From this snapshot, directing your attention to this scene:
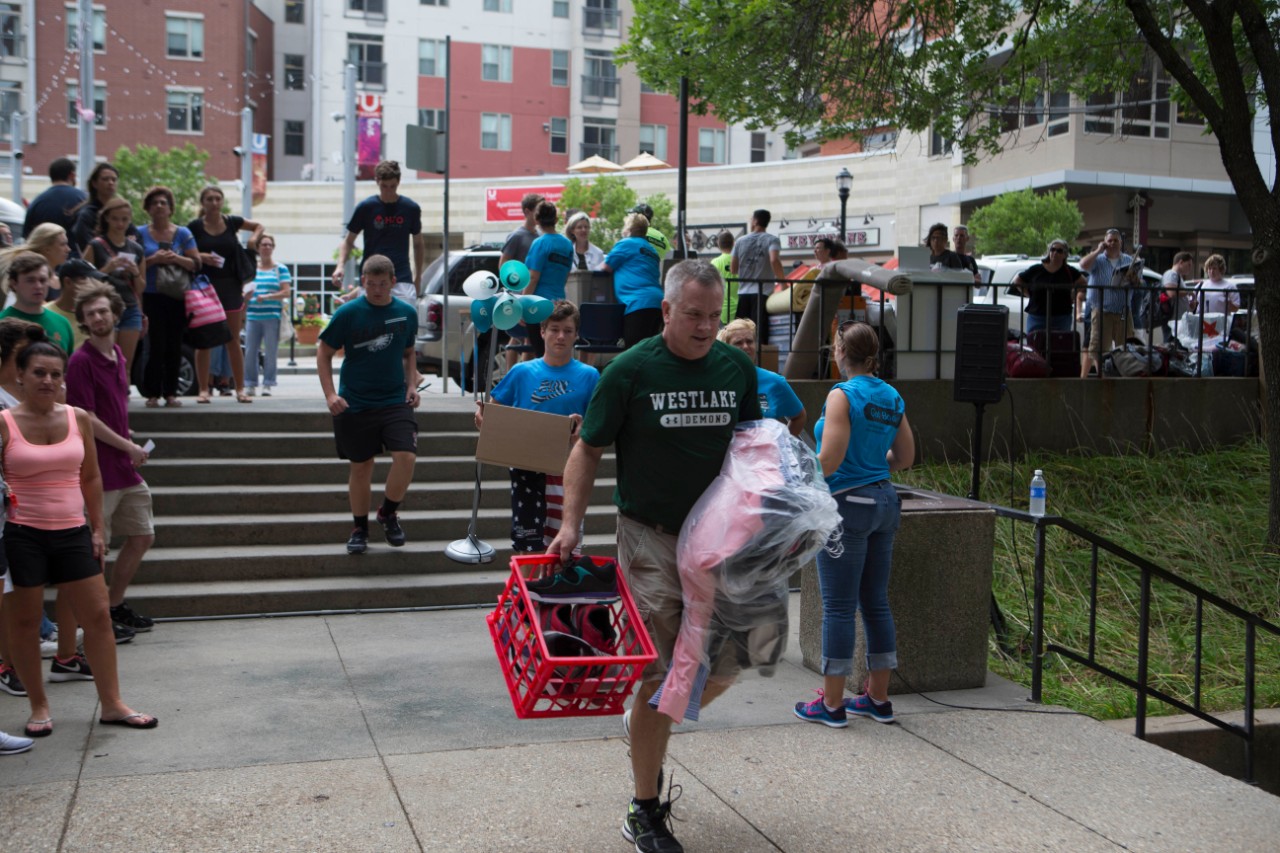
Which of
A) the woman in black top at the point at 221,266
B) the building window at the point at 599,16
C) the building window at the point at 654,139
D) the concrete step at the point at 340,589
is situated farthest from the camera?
the building window at the point at 654,139

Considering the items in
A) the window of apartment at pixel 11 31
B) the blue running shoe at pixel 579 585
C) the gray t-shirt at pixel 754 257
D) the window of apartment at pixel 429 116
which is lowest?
the blue running shoe at pixel 579 585

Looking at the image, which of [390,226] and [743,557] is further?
[390,226]

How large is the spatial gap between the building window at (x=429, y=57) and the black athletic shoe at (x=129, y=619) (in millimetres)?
47004

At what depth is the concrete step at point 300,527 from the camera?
8.26 metres

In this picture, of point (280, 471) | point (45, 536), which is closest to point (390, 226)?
point (280, 471)

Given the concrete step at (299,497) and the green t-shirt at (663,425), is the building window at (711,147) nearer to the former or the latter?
the concrete step at (299,497)

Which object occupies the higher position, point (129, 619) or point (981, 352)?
point (981, 352)

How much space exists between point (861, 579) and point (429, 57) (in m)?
49.7

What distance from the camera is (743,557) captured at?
4.00m

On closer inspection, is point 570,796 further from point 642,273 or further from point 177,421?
point 642,273

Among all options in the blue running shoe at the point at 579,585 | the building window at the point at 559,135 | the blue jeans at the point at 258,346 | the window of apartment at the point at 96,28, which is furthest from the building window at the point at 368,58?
the blue running shoe at the point at 579,585

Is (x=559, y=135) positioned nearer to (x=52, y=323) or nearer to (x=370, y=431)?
(x=370, y=431)

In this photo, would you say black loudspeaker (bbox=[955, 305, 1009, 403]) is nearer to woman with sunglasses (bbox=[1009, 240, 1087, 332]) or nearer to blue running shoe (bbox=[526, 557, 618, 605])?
blue running shoe (bbox=[526, 557, 618, 605])

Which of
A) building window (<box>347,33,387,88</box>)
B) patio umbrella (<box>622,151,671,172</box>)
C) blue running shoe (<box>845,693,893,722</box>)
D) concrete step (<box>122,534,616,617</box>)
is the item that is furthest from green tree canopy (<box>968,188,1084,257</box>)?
building window (<box>347,33,387,88</box>)
